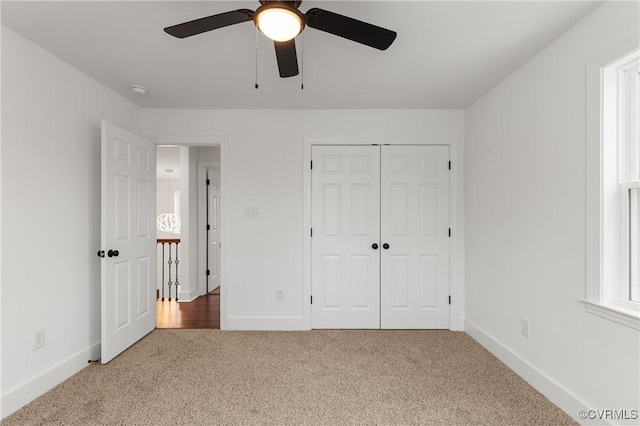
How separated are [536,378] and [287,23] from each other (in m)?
2.66

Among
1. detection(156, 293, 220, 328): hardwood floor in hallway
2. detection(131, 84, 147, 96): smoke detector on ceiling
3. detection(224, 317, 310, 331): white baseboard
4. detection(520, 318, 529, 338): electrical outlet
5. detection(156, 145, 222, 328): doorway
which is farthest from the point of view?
detection(156, 145, 222, 328): doorway

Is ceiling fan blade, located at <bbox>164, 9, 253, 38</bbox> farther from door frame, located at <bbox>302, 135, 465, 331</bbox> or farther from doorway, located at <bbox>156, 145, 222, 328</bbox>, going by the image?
doorway, located at <bbox>156, 145, 222, 328</bbox>

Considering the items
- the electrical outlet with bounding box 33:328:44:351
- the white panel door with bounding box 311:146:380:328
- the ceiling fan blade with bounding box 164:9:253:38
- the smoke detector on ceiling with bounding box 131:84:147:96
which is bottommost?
the electrical outlet with bounding box 33:328:44:351

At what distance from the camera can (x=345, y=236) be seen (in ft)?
11.3

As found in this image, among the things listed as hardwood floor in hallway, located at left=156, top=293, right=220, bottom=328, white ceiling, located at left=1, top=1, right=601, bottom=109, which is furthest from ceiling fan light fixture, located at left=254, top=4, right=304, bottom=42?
hardwood floor in hallway, located at left=156, top=293, right=220, bottom=328

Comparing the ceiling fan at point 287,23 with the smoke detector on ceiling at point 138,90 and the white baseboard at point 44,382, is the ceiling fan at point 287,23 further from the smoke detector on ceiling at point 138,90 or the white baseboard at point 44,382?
the white baseboard at point 44,382

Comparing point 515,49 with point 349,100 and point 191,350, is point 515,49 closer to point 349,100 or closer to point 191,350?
point 349,100

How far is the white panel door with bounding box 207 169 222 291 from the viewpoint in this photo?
5.22 m

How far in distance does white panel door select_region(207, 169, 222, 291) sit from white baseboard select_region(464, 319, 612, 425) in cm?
398

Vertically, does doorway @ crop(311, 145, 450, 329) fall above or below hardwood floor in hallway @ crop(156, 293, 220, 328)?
above

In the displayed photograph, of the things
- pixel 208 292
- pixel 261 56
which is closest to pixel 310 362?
pixel 261 56

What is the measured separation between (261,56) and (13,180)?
1.75 metres

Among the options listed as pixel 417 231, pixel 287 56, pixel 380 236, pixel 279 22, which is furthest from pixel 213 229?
pixel 279 22

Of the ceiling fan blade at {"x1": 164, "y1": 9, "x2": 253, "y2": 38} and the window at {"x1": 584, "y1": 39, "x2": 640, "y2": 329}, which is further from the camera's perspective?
the window at {"x1": 584, "y1": 39, "x2": 640, "y2": 329}
